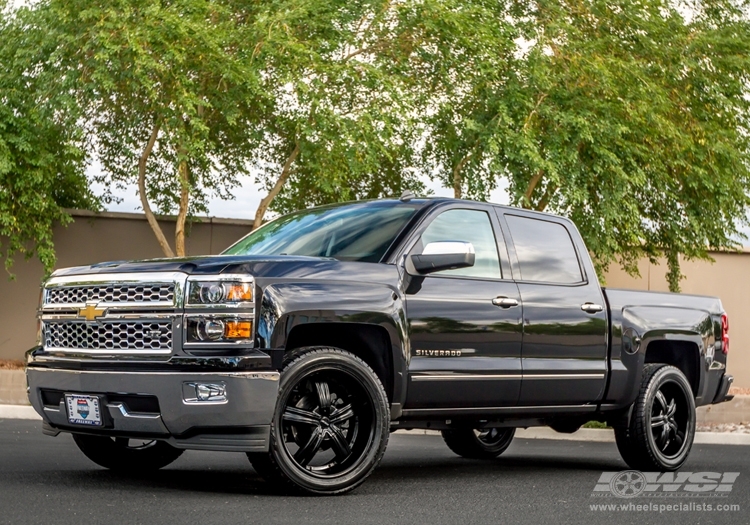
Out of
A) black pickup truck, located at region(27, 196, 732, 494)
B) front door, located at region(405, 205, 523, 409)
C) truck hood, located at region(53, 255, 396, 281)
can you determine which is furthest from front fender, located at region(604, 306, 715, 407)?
truck hood, located at region(53, 255, 396, 281)

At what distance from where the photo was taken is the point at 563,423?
968cm

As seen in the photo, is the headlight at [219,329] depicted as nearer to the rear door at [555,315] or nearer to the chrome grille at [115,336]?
the chrome grille at [115,336]

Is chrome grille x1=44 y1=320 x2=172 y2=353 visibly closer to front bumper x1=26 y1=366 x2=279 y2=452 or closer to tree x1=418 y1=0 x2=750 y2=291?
front bumper x1=26 y1=366 x2=279 y2=452

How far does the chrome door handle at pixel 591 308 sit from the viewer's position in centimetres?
907

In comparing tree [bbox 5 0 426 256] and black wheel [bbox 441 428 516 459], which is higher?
tree [bbox 5 0 426 256]

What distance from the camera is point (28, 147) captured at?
20.7 metres

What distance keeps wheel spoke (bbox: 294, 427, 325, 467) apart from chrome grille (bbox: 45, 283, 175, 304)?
1258 millimetres

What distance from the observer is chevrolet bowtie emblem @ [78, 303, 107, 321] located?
7.15 m

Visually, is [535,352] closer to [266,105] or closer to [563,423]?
[563,423]

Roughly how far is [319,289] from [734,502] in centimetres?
328

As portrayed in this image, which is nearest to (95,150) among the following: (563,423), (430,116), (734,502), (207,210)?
(207,210)

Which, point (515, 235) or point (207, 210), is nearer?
point (515, 235)

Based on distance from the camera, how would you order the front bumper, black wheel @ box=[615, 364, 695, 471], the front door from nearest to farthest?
1. the front bumper
2. the front door
3. black wheel @ box=[615, 364, 695, 471]

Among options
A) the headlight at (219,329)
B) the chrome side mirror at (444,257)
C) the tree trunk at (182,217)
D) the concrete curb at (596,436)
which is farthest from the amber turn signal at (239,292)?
the tree trunk at (182,217)
